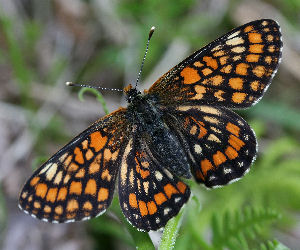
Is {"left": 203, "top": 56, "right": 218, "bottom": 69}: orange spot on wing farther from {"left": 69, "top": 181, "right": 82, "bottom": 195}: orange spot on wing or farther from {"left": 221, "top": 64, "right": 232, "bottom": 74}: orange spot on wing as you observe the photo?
{"left": 69, "top": 181, "right": 82, "bottom": 195}: orange spot on wing

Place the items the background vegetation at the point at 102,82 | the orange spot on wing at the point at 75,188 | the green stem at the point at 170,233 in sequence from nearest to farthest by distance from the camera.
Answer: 1. the green stem at the point at 170,233
2. the orange spot on wing at the point at 75,188
3. the background vegetation at the point at 102,82

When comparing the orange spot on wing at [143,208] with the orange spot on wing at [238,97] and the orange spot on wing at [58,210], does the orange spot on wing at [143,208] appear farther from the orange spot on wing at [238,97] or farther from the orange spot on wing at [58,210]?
the orange spot on wing at [238,97]

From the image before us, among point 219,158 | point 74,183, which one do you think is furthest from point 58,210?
point 219,158

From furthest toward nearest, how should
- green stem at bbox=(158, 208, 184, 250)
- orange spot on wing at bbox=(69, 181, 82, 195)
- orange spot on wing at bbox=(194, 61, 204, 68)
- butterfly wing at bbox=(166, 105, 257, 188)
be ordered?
orange spot on wing at bbox=(194, 61, 204, 68) → butterfly wing at bbox=(166, 105, 257, 188) → orange spot on wing at bbox=(69, 181, 82, 195) → green stem at bbox=(158, 208, 184, 250)

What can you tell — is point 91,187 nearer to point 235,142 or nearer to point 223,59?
point 235,142

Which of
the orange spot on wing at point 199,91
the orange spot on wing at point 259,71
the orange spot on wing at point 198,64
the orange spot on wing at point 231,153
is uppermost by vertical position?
the orange spot on wing at point 259,71

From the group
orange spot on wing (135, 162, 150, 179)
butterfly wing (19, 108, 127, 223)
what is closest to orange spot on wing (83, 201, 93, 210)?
butterfly wing (19, 108, 127, 223)

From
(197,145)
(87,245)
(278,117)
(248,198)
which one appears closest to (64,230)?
(87,245)

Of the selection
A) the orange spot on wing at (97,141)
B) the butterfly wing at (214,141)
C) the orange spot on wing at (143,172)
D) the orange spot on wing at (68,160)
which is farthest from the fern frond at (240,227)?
the orange spot on wing at (68,160)
